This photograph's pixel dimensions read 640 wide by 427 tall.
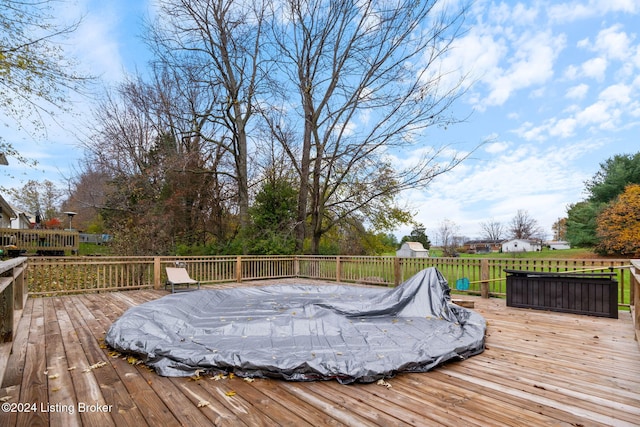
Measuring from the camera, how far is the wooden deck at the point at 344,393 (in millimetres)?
1882

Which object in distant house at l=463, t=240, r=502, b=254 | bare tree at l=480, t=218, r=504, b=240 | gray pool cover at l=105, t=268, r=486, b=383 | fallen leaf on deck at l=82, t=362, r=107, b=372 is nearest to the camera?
gray pool cover at l=105, t=268, r=486, b=383

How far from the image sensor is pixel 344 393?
2219 mm

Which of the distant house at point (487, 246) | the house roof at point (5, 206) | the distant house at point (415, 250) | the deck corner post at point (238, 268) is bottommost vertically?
the distant house at point (487, 246)

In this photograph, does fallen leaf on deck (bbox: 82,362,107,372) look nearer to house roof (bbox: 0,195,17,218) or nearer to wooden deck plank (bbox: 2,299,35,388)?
wooden deck plank (bbox: 2,299,35,388)

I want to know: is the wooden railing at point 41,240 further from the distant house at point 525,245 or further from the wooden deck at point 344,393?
the distant house at point 525,245

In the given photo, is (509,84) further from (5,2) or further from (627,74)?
(5,2)

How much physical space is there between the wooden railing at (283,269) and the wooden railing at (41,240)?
162 inches

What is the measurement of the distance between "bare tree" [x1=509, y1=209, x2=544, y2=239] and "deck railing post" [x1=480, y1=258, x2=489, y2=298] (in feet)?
136

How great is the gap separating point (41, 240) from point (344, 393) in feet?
51.5

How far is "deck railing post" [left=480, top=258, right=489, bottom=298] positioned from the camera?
6520mm

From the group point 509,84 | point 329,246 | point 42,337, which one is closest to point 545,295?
point 509,84

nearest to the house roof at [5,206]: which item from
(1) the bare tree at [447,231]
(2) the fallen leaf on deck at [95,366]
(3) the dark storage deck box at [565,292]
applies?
(2) the fallen leaf on deck at [95,366]

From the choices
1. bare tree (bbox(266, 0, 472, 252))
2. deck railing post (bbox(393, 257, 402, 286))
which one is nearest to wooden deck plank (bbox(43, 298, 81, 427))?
deck railing post (bbox(393, 257, 402, 286))

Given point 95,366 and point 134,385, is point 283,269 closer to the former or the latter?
point 95,366
